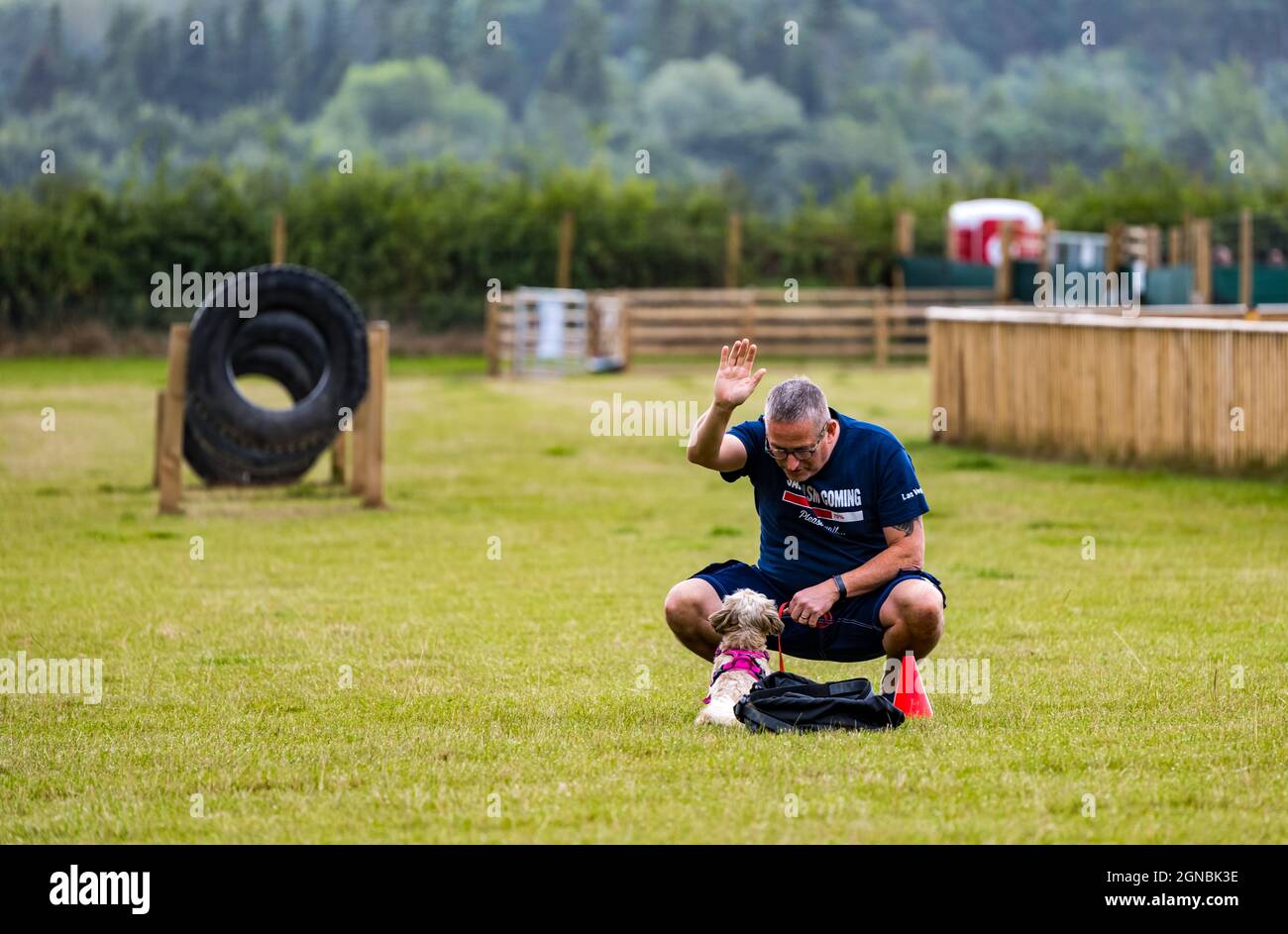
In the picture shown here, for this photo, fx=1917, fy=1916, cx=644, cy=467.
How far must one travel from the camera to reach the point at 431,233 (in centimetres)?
4272

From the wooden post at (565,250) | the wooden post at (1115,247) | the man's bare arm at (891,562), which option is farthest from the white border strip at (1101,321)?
the wooden post at (565,250)

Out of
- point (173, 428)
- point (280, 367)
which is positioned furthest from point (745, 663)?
point (280, 367)

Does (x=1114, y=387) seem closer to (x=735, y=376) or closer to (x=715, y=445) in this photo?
(x=715, y=445)

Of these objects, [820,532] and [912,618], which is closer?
[912,618]

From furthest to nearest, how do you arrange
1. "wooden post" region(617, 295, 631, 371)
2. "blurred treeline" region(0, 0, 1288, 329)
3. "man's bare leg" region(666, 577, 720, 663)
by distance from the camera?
"blurred treeline" region(0, 0, 1288, 329) < "wooden post" region(617, 295, 631, 371) < "man's bare leg" region(666, 577, 720, 663)

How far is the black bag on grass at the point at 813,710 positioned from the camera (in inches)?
274

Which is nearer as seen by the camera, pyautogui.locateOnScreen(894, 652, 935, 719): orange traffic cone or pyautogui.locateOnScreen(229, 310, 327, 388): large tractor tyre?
pyautogui.locateOnScreen(894, 652, 935, 719): orange traffic cone

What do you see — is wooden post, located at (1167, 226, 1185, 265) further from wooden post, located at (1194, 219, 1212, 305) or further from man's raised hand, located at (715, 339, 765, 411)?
man's raised hand, located at (715, 339, 765, 411)

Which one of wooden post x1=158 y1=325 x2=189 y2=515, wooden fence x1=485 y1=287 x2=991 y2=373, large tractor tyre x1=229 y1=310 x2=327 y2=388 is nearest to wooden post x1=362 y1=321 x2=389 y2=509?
large tractor tyre x1=229 y1=310 x2=327 y2=388

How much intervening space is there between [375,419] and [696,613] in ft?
28.9

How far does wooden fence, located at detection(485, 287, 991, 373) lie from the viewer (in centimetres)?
3550
